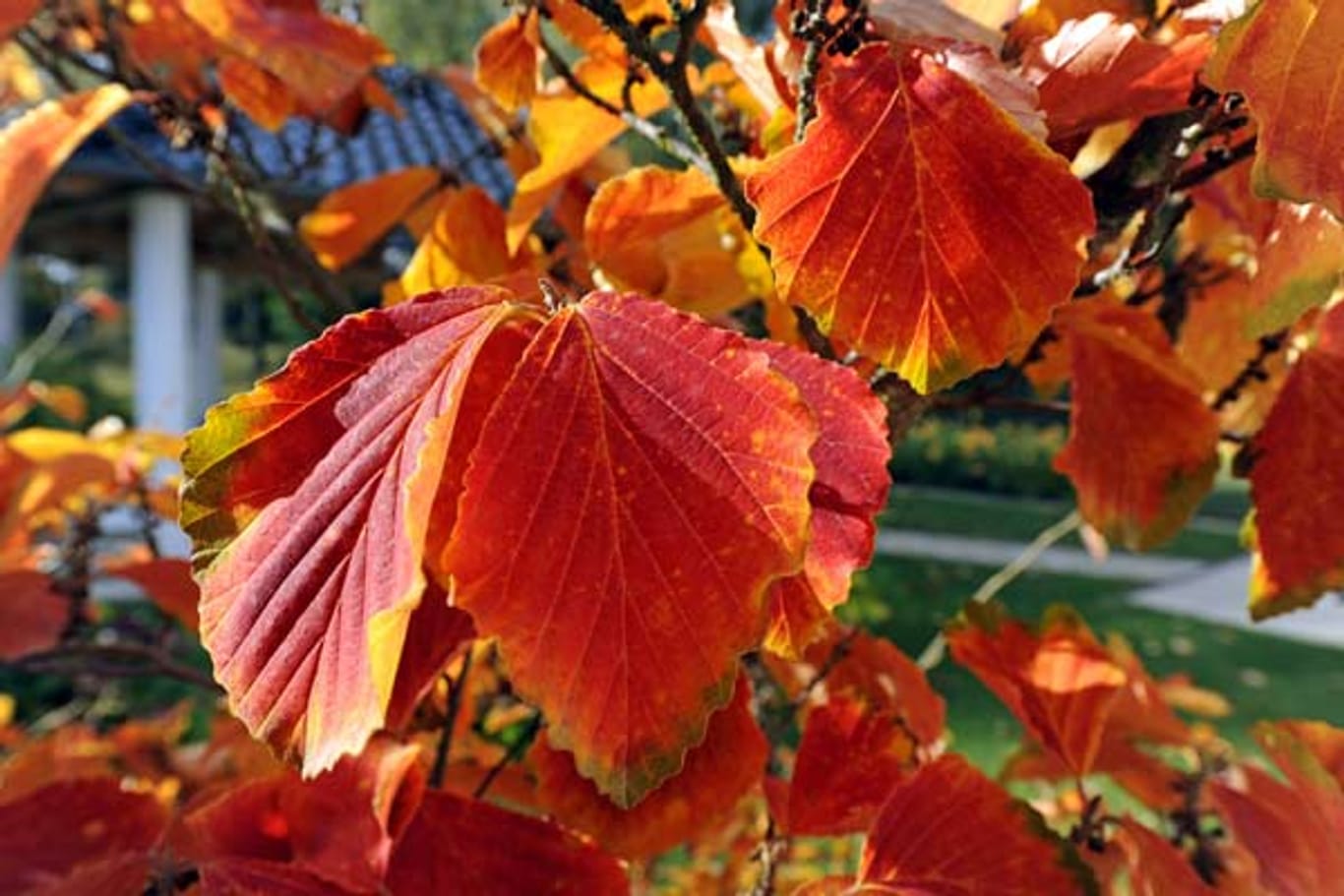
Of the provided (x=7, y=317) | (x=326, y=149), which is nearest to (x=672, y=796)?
(x=326, y=149)

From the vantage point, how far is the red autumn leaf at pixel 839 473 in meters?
0.39

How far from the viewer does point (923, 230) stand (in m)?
0.40

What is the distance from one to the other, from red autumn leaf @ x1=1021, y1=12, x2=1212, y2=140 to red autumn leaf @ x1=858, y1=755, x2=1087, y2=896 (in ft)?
0.92

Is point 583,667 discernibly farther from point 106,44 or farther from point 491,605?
point 106,44

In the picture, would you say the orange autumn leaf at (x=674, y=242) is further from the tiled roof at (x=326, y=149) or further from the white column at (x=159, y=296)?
the white column at (x=159, y=296)

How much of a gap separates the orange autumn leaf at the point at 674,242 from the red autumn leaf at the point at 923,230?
161 millimetres

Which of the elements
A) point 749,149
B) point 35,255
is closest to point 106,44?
point 749,149

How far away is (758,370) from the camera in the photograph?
35cm

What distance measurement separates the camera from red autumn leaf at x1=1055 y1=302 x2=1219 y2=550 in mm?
657

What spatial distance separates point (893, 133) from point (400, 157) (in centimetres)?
597

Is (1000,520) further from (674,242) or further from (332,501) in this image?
(332,501)

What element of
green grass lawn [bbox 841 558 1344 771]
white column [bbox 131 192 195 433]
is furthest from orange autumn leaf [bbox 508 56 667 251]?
white column [bbox 131 192 195 433]

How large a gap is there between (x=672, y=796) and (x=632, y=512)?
0.27 meters

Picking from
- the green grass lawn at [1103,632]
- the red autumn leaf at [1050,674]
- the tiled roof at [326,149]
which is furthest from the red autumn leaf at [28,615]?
the tiled roof at [326,149]
